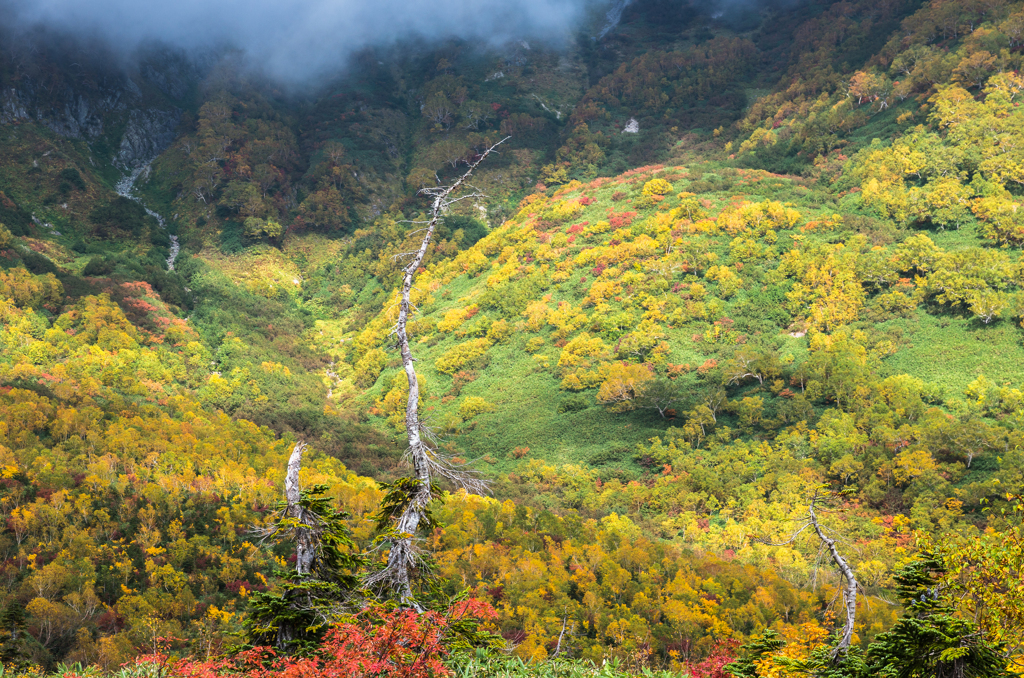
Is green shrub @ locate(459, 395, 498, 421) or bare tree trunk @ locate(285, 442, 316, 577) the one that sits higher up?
bare tree trunk @ locate(285, 442, 316, 577)

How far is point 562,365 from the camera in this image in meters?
50.5

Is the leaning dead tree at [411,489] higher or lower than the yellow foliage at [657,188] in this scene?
lower

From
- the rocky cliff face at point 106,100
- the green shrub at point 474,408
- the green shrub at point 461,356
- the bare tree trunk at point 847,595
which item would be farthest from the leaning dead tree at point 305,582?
the rocky cliff face at point 106,100

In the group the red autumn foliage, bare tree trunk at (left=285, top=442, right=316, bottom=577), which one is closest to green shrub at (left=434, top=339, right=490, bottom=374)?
bare tree trunk at (left=285, top=442, right=316, bottom=577)

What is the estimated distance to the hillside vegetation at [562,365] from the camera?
16.6 metres

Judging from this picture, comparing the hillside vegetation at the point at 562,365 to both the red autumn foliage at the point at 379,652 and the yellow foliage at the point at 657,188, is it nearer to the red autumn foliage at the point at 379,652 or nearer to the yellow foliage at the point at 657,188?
the red autumn foliage at the point at 379,652

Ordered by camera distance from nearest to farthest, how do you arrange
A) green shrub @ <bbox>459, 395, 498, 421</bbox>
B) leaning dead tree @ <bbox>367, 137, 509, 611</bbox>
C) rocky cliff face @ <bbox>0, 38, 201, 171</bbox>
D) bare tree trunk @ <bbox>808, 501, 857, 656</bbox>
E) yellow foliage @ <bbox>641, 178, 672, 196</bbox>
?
1. bare tree trunk @ <bbox>808, 501, 857, 656</bbox>
2. leaning dead tree @ <bbox>367, 137, 509, 611</bbox>
3. green shrub @ <bbox>459, 395, 498, 421</bbox>
4. yellow foliage @ <bbox>641, 178, 672, 196</bbox>
5. rocky cliff face @ <bbox>0, 38, 201, 171</bbox>

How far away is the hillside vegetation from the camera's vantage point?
16625 millimetres

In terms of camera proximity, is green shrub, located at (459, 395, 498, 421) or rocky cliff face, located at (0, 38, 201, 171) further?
rocky cliff face, located at (0, 38, 201, 171)

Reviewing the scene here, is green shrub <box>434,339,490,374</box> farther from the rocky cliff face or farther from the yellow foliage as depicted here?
the rocky cliff face

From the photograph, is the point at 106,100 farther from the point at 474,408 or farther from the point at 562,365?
the point at 562,365

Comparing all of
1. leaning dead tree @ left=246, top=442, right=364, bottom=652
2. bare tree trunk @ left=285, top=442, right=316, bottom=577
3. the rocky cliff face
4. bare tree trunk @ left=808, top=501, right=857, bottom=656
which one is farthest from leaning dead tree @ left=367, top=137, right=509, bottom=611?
the rocky cliff face

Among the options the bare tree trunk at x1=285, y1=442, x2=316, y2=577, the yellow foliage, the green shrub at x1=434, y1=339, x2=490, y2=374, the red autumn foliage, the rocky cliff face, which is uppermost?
the rocky cliff face

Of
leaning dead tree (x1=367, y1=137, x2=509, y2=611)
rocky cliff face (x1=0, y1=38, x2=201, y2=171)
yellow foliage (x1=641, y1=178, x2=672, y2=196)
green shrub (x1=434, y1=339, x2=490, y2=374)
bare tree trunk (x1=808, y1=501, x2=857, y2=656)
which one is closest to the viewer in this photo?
bare tree trunk (x1=808, y1=501, x2=857, y2=656)
